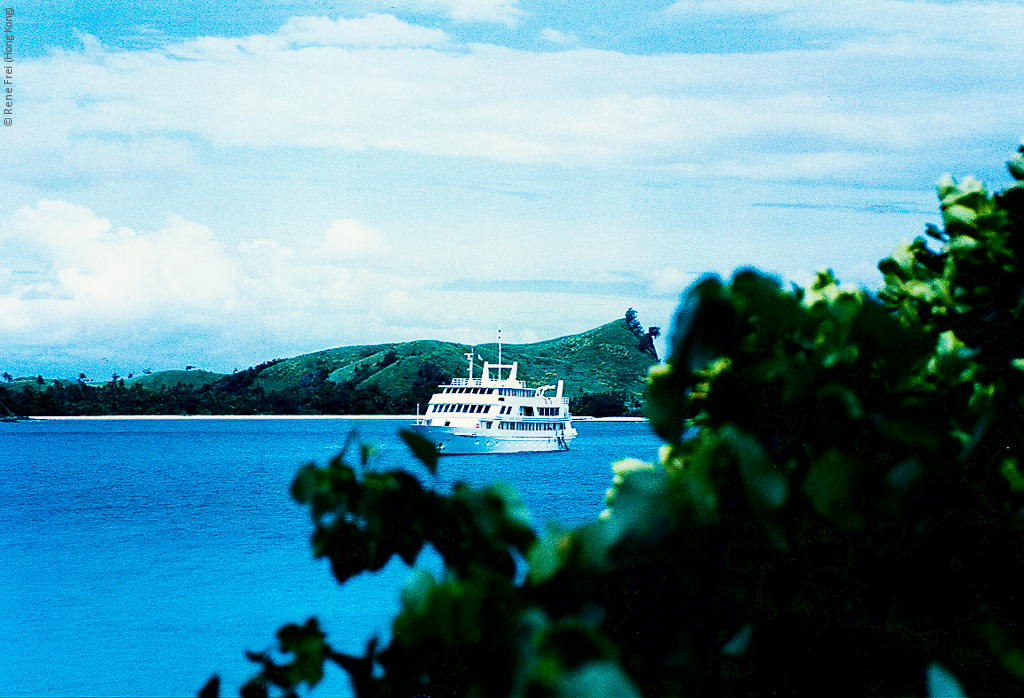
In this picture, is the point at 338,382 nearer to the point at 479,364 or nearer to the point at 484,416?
the point at 479,364

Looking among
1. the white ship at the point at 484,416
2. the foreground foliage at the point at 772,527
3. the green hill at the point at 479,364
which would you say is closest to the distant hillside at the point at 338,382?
the green hill at the point at 479,364

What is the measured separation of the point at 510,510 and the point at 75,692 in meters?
15.7

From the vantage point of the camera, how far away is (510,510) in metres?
1.16

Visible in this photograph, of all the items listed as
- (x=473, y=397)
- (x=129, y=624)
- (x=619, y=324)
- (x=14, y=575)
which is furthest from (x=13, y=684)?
(x=619, y=324)

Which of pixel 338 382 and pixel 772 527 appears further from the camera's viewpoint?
pixel 338 382

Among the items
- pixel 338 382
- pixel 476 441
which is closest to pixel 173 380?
pixel 338 382

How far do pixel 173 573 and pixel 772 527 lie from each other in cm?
2728

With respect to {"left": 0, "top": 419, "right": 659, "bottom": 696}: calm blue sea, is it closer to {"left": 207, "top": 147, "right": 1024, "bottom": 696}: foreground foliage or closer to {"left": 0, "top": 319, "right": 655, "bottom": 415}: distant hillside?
{"left": 207, "top": 147, "right": 1024, "bottom": 696}: foreground foliage

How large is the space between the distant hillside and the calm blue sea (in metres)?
76.8

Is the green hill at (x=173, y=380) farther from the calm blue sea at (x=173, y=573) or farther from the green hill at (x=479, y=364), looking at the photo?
the calm blue sea at (x=173, y=573)

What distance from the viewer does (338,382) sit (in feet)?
490

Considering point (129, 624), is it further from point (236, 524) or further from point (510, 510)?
point (510, 510)

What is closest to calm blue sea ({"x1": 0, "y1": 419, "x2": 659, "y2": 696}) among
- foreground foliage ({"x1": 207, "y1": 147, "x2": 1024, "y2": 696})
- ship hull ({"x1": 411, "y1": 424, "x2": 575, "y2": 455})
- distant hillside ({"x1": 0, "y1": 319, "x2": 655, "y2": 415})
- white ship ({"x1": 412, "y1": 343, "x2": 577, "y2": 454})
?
foreground foliage ({"x1": 207, "y1": 147, "x2": 1024, "y2": 696})

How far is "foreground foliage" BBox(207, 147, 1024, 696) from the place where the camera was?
1057mm
